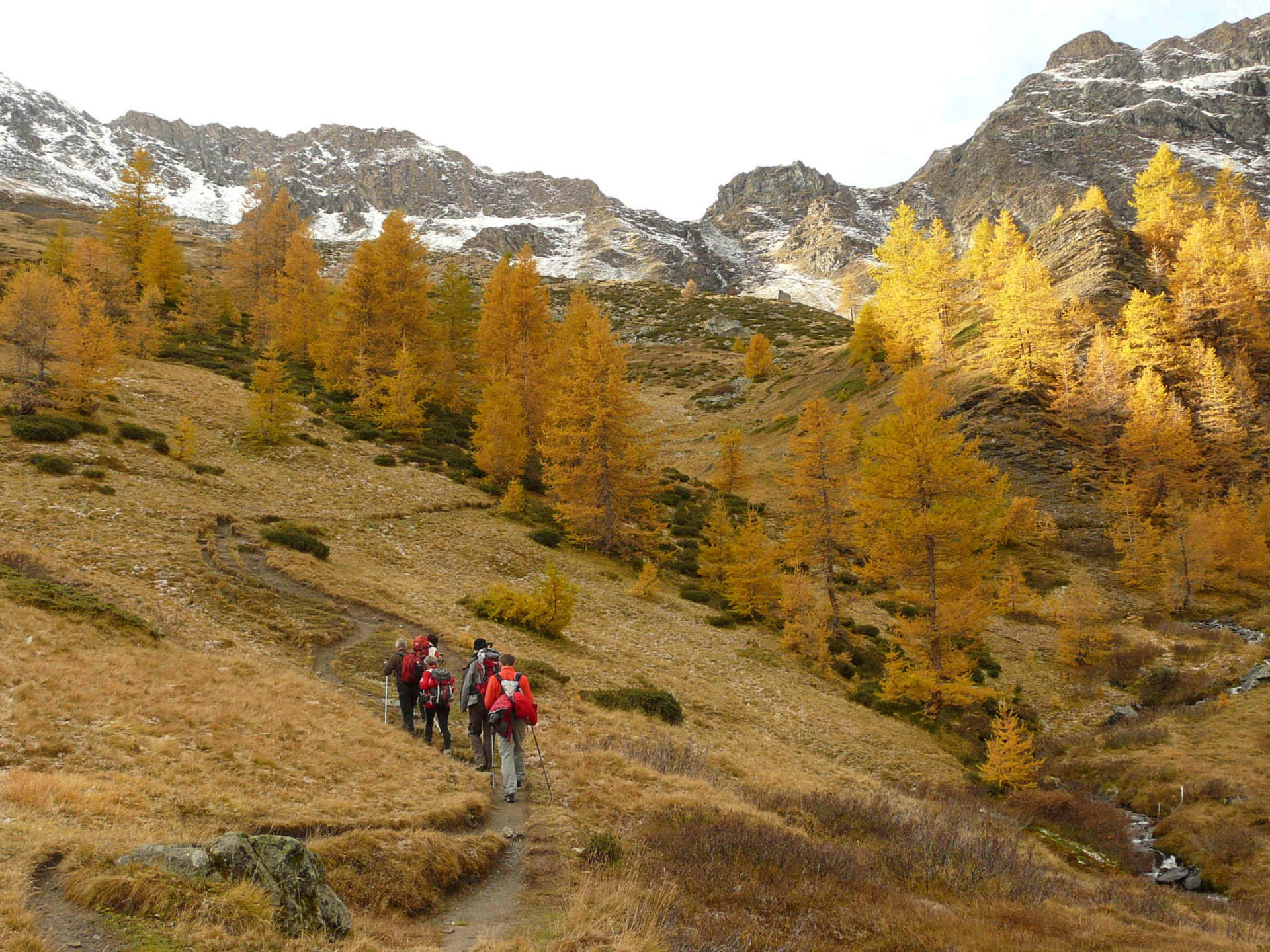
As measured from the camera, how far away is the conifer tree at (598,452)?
102 ft

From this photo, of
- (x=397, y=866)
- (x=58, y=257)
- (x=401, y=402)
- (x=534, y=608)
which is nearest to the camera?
(x=397, y=866)

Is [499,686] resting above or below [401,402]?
below

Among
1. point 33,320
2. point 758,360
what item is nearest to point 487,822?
point 33,320

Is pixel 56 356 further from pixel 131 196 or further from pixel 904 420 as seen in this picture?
pixel 131 196

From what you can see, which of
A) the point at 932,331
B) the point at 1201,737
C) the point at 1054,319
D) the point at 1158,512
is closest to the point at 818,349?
the point at 932,331

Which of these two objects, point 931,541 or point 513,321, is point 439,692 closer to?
point 931,541

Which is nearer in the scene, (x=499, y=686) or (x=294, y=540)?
(x=499, y=686)

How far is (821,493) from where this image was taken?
28938mm

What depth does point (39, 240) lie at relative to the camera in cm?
6706

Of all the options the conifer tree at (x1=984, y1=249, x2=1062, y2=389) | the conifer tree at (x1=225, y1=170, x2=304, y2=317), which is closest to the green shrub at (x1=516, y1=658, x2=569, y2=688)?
the conifer tree at (x1=984, y1=249, x2=1062, y2=389)

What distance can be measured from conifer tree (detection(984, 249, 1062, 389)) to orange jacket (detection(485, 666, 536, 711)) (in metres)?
46.1

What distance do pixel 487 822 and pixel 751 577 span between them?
69.9 feet

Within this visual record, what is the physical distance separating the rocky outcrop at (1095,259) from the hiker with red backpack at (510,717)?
175ft

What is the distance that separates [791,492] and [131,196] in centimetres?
6052
